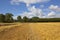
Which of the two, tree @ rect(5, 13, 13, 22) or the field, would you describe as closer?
the field

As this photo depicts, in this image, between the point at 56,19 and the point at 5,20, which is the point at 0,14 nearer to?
the point at 5,20

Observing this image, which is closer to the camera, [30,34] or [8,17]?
[30,34]

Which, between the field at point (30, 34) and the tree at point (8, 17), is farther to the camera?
the tree at point (8, 17)

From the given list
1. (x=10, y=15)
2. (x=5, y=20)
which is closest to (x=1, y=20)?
(x=5, y=20)

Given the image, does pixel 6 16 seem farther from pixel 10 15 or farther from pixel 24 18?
pixel 24 18

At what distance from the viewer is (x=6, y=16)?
511ft

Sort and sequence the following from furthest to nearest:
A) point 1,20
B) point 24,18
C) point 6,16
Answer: point 24,18, point 6,16, point 1,20

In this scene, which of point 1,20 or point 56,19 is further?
point 56,19

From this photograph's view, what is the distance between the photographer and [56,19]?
161m

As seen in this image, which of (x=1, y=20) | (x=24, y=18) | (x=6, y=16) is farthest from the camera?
(x=24, y=18)

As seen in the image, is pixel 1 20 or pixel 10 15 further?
pixel 10 15

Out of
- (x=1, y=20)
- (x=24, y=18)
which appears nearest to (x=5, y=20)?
(x=1, y=20)

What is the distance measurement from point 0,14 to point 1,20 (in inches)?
425

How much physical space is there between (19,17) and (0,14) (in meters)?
47.4
